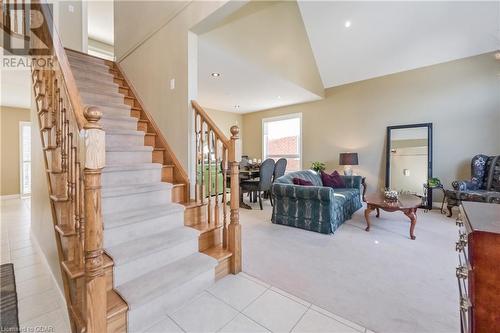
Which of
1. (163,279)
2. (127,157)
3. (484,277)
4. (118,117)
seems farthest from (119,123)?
(484,277)

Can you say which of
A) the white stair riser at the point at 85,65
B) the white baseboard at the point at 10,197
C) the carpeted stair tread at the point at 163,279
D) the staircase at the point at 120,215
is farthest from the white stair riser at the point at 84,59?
the white baseboard at the point at 10,197

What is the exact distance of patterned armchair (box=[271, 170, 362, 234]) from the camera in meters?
3.09

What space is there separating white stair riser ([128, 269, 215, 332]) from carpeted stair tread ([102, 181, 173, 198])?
99 cm

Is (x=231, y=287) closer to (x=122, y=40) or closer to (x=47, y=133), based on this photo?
(x=47, y=133)

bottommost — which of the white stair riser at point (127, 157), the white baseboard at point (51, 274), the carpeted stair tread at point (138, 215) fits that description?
the white baseboard at point (51, 274)

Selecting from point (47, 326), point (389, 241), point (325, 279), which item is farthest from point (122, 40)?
point (389, 241)

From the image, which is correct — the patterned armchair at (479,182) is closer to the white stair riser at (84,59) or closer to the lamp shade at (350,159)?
the lamp shade at (350,159)

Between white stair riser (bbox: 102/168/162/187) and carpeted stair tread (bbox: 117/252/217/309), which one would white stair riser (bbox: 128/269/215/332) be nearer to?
carpeted stair tread (bbox: 117/252/217/309)

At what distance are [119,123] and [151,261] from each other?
194 cm

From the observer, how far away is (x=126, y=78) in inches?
144

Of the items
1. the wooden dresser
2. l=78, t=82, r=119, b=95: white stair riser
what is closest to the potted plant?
l=78, t=82, r=119, b=95: white stair riser

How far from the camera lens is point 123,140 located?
8.94 ft

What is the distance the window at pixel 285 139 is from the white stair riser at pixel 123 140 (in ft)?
16.0

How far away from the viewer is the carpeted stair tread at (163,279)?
1463 mm
